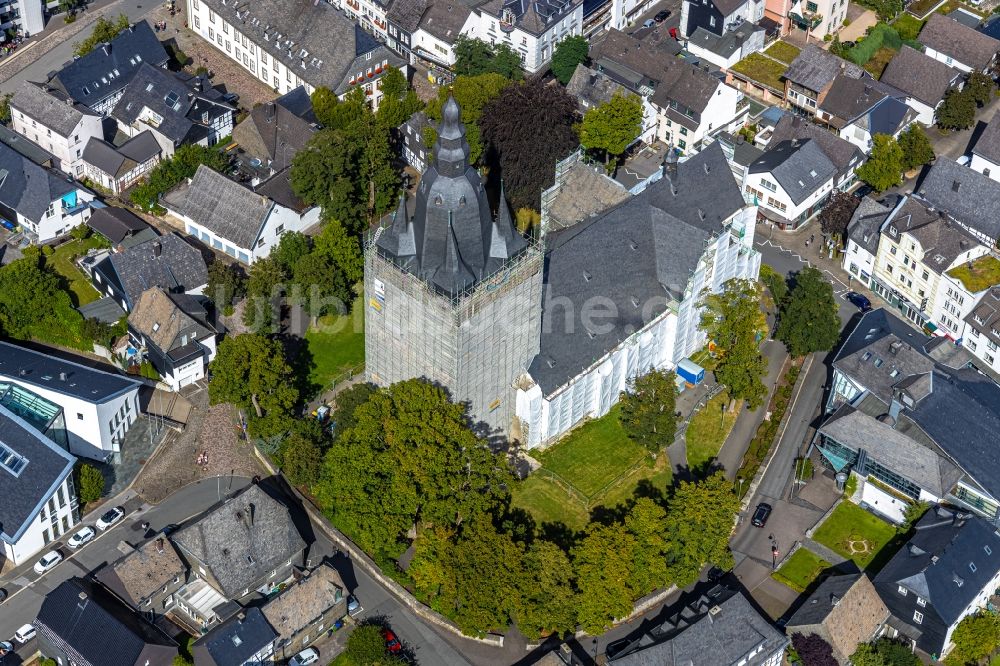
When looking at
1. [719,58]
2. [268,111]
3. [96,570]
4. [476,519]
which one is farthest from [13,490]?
[719,58]

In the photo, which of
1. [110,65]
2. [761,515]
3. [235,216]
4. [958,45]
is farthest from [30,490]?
→ [958,45]

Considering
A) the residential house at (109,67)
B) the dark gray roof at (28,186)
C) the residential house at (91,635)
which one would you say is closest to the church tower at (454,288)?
the residential house at (91,635)

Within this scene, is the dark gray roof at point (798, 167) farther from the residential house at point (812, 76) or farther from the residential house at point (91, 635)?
the residential house at point (91, 635)

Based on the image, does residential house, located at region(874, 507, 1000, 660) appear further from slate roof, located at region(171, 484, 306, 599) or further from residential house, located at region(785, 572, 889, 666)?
slate roof, located at region(171, 484, 306, 599)

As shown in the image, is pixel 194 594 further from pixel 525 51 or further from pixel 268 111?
pixel 525 51

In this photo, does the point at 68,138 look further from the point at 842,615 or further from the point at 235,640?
the point at 842,615
